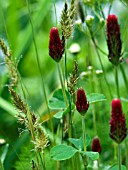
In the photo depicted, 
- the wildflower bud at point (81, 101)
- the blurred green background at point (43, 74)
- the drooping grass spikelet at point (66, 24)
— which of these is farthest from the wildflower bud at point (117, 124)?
the blurred green background at point (43, 74)

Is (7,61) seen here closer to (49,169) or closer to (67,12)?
(67,12)

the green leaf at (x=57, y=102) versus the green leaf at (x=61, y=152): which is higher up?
the green leaf at (x=57, y=102)

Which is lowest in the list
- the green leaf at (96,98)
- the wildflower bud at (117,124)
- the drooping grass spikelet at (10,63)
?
the wildflower bud at (117,124)

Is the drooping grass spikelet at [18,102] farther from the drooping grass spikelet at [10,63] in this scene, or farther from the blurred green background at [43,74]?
the blurred green background at [43,74]

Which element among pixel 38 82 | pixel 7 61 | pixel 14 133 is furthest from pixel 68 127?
pixel 38 82

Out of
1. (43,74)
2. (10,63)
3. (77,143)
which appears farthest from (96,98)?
(43,74)

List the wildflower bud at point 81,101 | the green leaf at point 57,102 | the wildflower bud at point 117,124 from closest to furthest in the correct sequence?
the wildflower bud at point 117,124 → the wildflower bud at point 81,101 → the green leaf at point 57,102

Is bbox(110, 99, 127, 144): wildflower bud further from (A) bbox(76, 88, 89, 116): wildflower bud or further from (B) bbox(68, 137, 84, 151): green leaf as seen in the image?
(B) bbox(68, 137, 84, 151): green leaf

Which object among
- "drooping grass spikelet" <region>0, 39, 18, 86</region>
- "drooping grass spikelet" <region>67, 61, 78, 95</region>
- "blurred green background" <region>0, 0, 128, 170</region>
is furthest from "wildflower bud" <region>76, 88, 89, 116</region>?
"blurred green background" <region>0, 0, 128, 170</region>

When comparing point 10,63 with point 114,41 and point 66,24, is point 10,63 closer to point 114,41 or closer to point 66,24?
point 66,24
